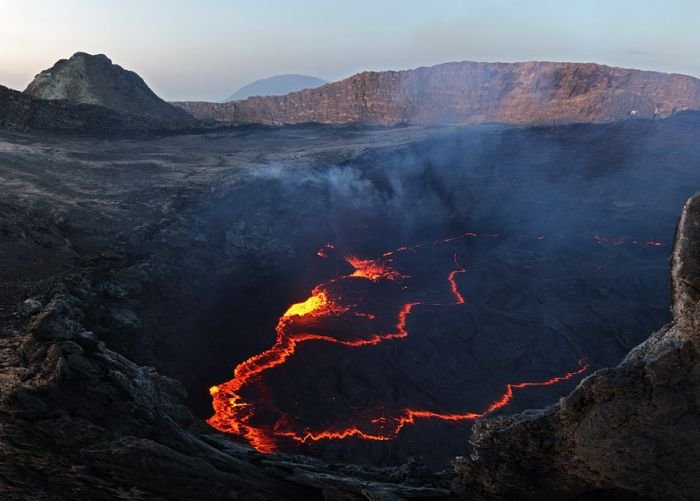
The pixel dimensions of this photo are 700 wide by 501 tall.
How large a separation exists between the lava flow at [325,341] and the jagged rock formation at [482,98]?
167ft

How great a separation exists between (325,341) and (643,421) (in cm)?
1320

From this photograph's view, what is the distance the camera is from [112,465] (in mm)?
6754

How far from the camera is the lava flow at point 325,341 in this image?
13508mm

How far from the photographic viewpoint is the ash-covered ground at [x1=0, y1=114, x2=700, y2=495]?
15039 mm

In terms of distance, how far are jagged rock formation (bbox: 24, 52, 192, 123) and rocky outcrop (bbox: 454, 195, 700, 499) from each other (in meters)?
43.7

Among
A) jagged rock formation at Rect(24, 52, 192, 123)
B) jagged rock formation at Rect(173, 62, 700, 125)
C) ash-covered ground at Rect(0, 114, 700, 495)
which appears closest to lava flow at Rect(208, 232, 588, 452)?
ash-covered ground at Rect(0, 114, 700, 495)

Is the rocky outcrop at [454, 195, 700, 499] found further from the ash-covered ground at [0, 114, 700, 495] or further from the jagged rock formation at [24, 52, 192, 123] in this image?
the jagged rock formation at [24, 52, 192, 123]

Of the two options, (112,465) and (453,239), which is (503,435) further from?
(453,239)

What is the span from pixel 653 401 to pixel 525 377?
11.8 metres

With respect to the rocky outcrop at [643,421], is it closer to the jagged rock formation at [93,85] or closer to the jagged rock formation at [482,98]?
the jagged rock formation at [93,85]

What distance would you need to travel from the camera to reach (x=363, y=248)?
2812 centimetres

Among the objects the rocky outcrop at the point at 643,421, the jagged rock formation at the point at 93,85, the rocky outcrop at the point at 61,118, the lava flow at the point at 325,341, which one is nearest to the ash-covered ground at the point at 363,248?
the lava flow at the point at 325,341

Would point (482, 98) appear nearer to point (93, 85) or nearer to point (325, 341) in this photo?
point (93, 85)

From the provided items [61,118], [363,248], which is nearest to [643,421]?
[363,248]
